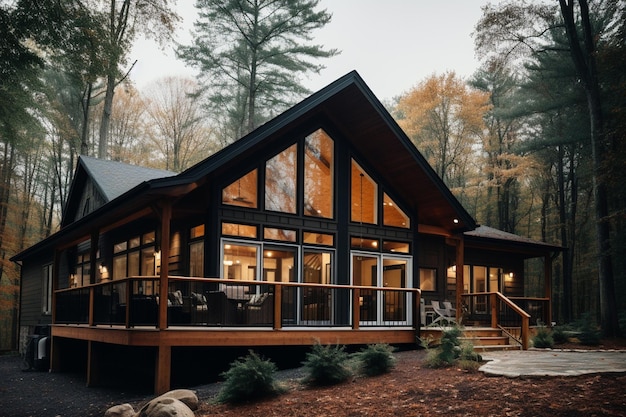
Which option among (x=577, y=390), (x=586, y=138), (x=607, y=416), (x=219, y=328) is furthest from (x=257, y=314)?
(x=586, y=138)

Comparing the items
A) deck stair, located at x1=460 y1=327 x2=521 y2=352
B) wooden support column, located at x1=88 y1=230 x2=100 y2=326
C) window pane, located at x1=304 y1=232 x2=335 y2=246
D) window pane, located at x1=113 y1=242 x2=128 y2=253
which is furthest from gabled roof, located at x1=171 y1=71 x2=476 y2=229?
window pane, located at x1=113 y1=242 x2=128 y2=253

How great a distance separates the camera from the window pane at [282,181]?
44.4 feet

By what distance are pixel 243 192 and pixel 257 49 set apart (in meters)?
18.4

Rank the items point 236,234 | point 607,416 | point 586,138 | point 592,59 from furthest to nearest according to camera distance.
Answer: point 586,138 → point 592,59 → point 236,234 → point 607,416

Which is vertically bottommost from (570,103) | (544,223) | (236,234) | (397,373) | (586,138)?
(397,373)

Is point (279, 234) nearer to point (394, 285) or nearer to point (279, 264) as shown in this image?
point (279, 264)

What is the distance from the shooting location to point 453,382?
817 cm

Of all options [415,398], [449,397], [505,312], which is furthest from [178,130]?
[449,397]

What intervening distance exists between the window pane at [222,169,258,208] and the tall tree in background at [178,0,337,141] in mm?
16755

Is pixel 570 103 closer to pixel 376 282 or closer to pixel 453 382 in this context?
pixel 376 282

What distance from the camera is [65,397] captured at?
11.3 metres

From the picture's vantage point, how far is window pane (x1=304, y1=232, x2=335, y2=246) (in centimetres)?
1407

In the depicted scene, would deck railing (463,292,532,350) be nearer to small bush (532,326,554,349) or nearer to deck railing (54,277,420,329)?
small bush (532,326,554,349)

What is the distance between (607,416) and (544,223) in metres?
29.5
